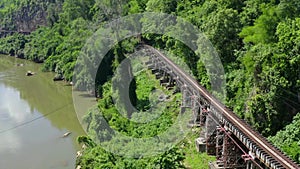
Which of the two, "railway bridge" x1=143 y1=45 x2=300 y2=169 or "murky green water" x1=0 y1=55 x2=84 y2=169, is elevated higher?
"railway bridge" x1=143 y1=45 x2=300 y2=169

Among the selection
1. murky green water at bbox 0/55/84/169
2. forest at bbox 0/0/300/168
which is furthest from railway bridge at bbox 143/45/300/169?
murky green water at bbox 0/55/84/169

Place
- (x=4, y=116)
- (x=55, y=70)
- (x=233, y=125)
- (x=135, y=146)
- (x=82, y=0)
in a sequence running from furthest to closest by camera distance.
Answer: (x=82, y=0) < (x=55, y=70) < (x=4, y=116) < (x=135, y=146) < (x=233, y=125)

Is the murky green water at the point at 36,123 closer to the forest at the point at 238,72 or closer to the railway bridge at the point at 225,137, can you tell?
the forest at the point at 238,72

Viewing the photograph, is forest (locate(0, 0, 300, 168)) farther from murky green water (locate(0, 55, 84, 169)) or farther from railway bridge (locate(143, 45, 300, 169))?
murky green water (locate(0, 55, 84, 169))

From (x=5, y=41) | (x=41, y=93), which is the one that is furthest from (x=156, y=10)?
(x=5, y=41)

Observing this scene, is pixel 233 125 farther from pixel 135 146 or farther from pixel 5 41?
pixel 5 41

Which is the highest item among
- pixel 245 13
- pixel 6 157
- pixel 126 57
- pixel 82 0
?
pixel 82 0

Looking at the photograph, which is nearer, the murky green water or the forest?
the forest

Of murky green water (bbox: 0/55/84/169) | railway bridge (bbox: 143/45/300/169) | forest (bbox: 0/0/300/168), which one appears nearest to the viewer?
railway bridge (bbox: 143/45/300/169)
